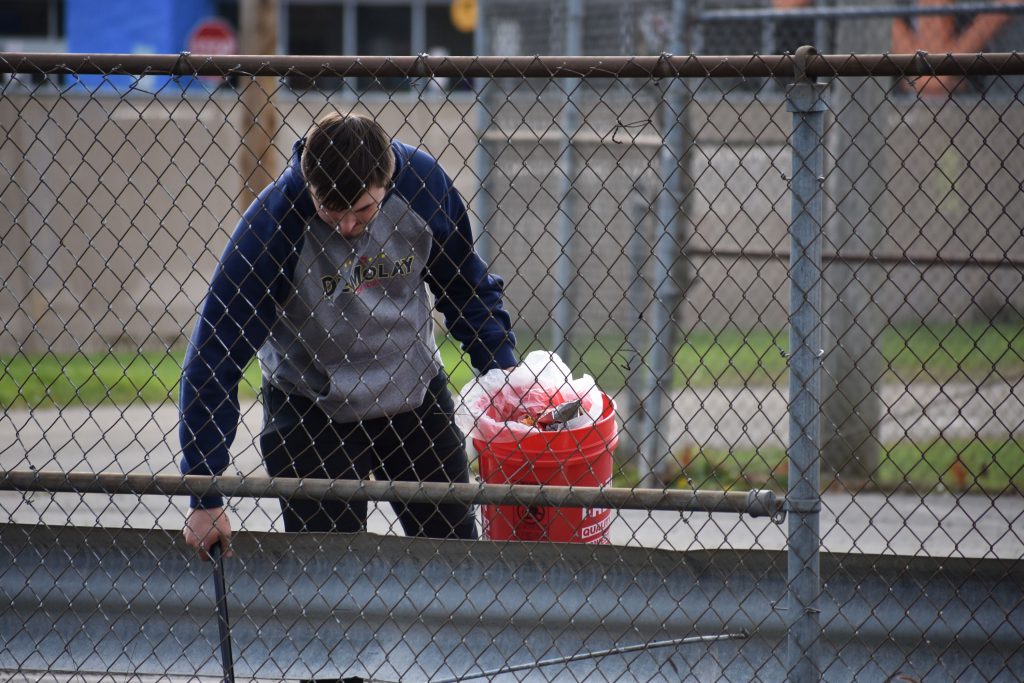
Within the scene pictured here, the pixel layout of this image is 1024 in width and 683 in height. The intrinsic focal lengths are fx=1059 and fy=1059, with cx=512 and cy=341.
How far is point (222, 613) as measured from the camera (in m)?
3.04

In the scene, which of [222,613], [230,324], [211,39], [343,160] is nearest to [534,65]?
[343,160]

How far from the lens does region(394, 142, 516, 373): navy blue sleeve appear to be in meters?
3.17

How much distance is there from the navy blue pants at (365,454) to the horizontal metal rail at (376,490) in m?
0.34

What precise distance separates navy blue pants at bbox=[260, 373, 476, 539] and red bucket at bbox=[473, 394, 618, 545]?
142 millimetres

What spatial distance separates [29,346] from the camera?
9.60 m

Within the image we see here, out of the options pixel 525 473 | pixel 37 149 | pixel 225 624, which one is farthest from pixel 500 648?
pixel 37 149

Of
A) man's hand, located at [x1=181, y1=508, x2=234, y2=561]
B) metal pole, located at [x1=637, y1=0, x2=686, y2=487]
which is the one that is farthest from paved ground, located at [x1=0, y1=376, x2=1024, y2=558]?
man's hand, located at [x1=181, y1=508, x2=234, y2=561]

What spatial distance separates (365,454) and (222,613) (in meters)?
0.64

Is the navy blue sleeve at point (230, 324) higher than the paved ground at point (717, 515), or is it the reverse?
the navy blue sleeve at point (230, 324)

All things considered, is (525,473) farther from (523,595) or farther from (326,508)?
(326,508)

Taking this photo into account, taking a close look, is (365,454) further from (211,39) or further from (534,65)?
(211,39)

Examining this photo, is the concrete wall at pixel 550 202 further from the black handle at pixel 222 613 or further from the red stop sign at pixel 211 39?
the red stop sign at pixel 211 39

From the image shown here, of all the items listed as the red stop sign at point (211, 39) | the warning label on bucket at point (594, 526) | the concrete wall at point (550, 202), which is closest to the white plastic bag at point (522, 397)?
the warning label on bucket at point (594, 526)

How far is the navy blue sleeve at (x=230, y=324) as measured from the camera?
2980 millimetres
